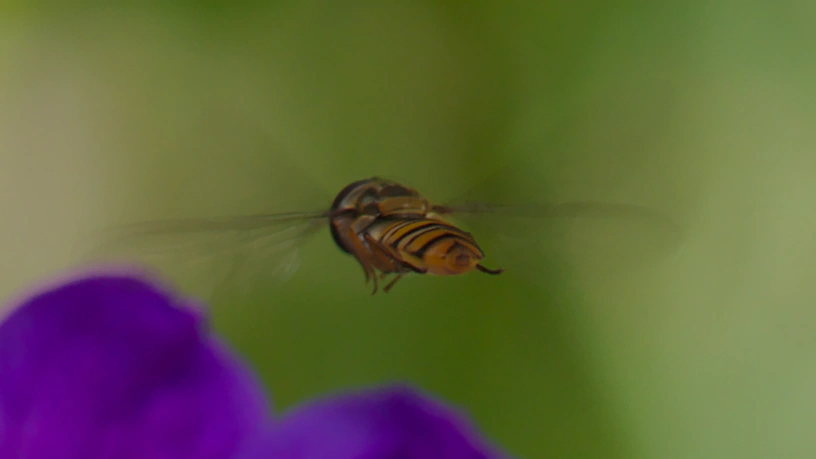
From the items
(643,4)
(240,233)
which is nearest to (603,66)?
(643,4)

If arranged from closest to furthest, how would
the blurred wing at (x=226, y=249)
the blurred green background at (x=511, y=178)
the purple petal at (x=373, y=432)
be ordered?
the purple petal at (x=373, y=432)
the blurred wing at (x=226, y=249)
the blurred green background at (x=511, y=178)

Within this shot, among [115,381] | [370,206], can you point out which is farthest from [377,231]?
[115,381]

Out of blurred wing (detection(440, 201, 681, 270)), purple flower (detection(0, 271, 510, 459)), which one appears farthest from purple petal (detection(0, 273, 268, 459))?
blurred wing (detection(440, 201, 681, 270))

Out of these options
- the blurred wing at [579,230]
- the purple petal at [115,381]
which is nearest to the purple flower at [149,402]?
the purple petal at [115,381]

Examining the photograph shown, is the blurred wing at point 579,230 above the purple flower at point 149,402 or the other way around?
the other way around

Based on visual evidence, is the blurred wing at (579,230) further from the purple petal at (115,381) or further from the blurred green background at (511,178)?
the purple petal at (115,381)

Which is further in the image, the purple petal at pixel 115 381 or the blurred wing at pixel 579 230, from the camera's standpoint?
the blurred wing at pixel 579 230

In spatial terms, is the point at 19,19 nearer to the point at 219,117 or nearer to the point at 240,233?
the point at 219,117

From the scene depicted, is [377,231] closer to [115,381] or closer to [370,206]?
[370,206]
